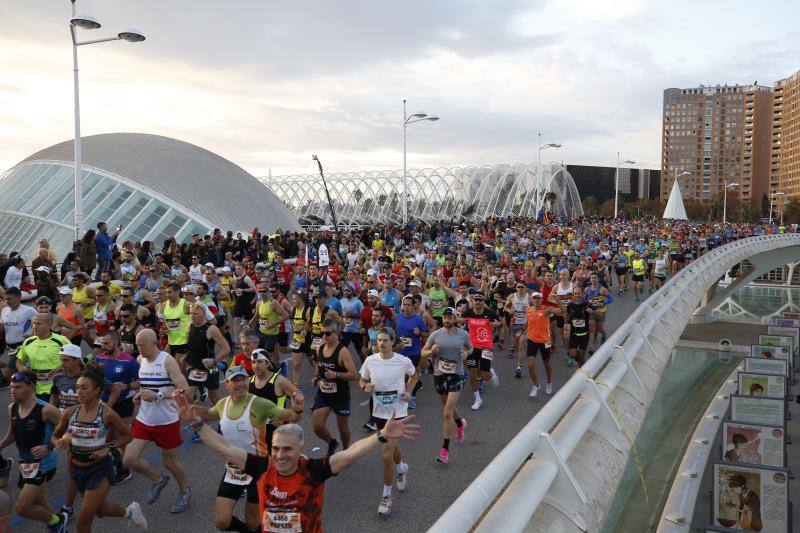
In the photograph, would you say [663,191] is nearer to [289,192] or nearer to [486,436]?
[289,192]

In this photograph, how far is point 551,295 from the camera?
10.8 m

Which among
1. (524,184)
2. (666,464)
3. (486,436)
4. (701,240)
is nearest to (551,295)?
(486,436)

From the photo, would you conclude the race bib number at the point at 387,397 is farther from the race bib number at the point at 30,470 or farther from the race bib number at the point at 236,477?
the race bib number at the point at 30,470

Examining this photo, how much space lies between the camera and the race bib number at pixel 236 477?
4.68 meters

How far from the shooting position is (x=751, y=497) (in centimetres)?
1138

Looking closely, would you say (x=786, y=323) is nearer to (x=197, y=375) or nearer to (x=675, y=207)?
(x=197, y=375)

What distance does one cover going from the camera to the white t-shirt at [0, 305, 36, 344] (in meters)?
8.28

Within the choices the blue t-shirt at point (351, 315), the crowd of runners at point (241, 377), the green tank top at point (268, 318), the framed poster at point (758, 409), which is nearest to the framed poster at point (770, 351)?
the framed poster at point (758, 409)

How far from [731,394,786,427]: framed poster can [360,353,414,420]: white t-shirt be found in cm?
1324

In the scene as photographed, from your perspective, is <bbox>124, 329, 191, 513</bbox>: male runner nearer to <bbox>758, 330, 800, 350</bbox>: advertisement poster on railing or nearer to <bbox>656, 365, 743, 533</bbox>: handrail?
<bbox>656, 365, 743, 533</bbox>: handrail

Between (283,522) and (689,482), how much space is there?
383 inches

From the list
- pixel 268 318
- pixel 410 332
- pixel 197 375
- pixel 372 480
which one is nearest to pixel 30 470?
pixel 197 375

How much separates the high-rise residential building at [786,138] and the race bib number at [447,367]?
538ft

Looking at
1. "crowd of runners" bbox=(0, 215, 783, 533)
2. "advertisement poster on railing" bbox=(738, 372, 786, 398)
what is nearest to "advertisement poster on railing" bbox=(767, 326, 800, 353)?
"advertisement poster on railing" bbox=(738, 372, 786, 398)
